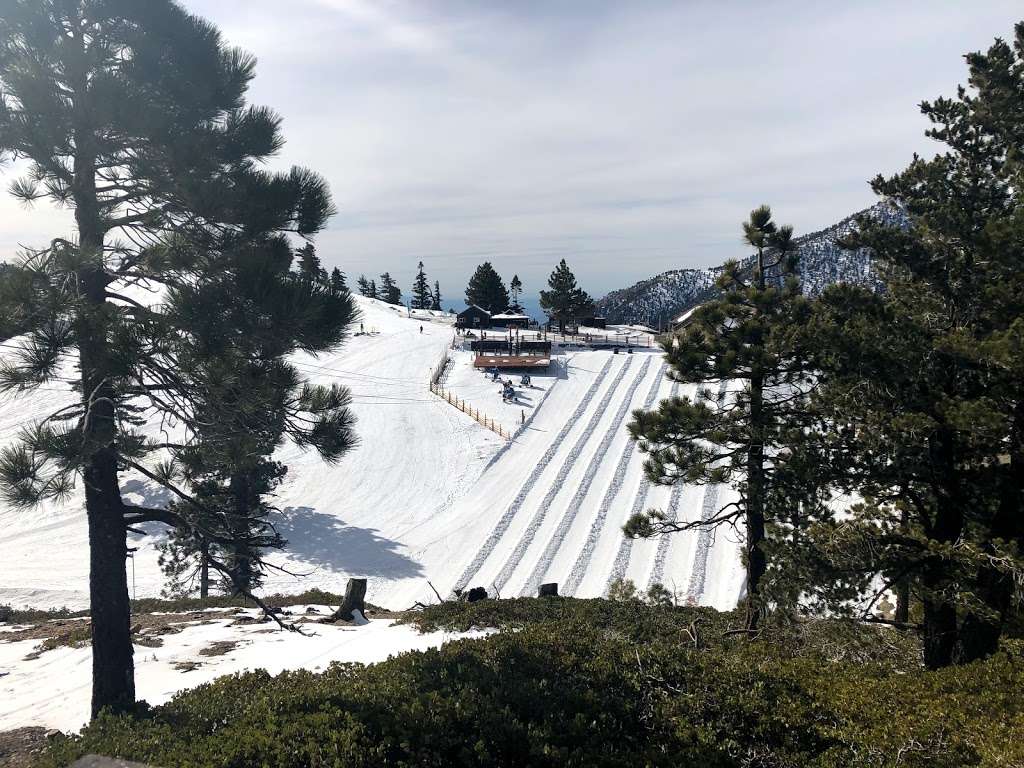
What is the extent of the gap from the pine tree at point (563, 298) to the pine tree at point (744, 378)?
168 ft

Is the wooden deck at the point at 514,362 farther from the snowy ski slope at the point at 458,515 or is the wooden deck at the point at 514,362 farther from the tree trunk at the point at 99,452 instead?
the tree trunk at the point at 99,452

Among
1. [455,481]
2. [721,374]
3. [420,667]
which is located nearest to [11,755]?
[420,667]

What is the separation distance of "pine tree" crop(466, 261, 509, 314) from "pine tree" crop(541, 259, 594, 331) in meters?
10.8

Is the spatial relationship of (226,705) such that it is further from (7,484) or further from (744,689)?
(744,689)

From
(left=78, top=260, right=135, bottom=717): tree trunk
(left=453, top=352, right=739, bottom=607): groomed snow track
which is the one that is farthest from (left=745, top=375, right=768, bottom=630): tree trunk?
(left=453, top=352, right=739, bottom=607): groomed snow track

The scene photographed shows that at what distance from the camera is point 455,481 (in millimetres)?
32969

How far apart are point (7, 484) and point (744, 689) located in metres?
8.48

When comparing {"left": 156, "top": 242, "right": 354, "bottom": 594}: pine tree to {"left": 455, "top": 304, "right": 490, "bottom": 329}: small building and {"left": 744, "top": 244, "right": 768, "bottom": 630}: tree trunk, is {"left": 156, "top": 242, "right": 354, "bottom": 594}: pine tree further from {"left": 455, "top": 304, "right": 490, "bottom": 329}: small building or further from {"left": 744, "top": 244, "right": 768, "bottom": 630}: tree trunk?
{"left": 455, "top": 304, "right": 490, "bottom": 329}: small building

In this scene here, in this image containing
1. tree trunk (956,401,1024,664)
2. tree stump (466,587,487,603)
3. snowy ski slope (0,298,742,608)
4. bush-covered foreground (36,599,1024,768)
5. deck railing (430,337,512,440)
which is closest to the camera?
bush-covered foreground (36,599,1024,768)

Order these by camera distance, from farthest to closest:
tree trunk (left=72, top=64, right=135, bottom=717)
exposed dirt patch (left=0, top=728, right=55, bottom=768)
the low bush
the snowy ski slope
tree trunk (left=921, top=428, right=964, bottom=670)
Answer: the snowy ski slope < the low bush < tree trunk (left=921, top=428, right=964, bottom=670) < exposed dirt patch (left=0, top=728, right=55, bottom=768) < tree trunk (left=72, top=64, right=135, bottom=717)

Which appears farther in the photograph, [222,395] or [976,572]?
[976,572]

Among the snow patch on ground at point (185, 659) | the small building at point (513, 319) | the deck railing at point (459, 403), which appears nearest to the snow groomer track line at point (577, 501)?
the deck railing at point (459, 403)

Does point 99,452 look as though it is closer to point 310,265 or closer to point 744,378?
point 310,265

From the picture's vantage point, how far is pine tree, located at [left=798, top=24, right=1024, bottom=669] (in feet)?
27.0
